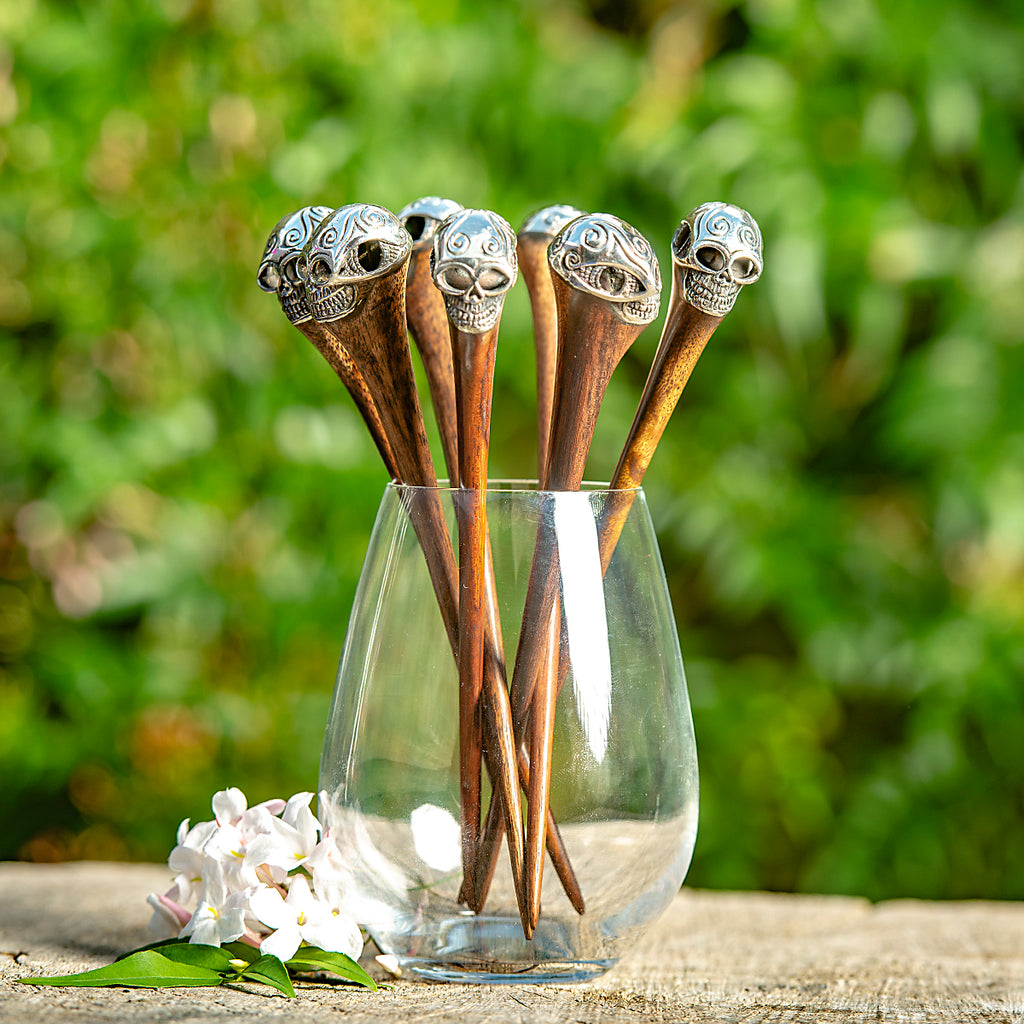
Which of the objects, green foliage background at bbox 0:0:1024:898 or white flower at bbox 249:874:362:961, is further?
green foliage background at bbox 0:0:1024:898

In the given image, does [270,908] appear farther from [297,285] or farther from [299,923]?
[297,285]

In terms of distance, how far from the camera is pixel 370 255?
13.4 inches

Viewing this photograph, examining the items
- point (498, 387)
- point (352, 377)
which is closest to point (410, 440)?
point (352, 377)

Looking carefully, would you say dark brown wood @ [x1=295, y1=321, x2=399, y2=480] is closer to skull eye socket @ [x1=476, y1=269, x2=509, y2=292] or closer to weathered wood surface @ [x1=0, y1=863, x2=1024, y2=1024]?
skull eye socket @ [x1=476, y1=269, x2=509, y2=292]

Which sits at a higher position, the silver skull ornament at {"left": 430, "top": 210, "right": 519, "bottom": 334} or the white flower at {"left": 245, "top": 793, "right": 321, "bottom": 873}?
the silver skull ornament at {"left": 430, "top": 210, "right": 519, "bottom": 334}

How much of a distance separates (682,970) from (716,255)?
9.5 inches

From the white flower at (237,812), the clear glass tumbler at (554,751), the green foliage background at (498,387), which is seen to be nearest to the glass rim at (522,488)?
the clear glass tumbler at (554,751)

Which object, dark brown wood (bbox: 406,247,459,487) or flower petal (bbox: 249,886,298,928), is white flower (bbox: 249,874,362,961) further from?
dark brown wood (bbox: 406,247,459,487)

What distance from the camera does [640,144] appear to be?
996 millimetres

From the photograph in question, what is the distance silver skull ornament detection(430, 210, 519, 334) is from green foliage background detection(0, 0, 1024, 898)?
0.61 m

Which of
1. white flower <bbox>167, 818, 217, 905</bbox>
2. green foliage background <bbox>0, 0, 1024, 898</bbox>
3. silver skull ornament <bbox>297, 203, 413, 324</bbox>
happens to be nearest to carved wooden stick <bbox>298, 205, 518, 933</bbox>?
silver skull ornament <bbox>297, 203, 413, 324</bbox>

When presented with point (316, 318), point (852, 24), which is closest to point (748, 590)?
point (852, 24)

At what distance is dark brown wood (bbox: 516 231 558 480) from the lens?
40 centimetres

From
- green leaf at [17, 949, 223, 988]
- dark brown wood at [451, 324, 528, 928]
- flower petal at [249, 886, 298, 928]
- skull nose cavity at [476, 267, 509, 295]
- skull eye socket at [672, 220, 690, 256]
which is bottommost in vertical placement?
green leaf at [17, 949, 223, 988]
